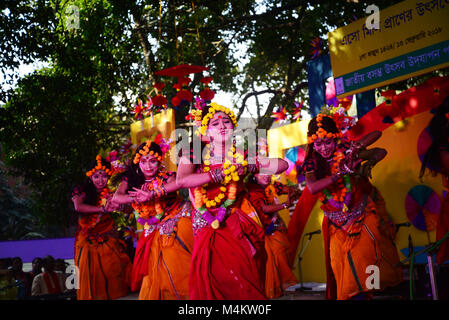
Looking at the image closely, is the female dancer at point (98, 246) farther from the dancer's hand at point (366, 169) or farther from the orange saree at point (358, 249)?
the dancer's hand at point (366, 169)

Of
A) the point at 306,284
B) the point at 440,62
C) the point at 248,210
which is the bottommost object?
the point at 306,284

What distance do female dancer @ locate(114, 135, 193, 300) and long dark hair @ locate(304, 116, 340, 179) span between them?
1456 mm

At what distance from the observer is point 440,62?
21.1 feet

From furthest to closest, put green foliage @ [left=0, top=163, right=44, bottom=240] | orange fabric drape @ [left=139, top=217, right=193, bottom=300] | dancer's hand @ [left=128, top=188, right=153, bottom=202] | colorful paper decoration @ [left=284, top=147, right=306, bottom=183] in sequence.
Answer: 1. green foliage @ [left=0, top=163, right=44, bottom=240]
2. colorful paper decoration @ [left=284, top=147, right=306, bottom=183]
3. orange fabric drape @ [left=139, top=217, right=193, bottom=300]
4. dancer's hand @ [left=128, top=188, right=153, bottom=202]

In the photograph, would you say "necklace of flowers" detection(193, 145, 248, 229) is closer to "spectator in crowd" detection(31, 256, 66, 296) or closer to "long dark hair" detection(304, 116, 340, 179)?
"long dark hair" detection(304, 116, 340, 179)

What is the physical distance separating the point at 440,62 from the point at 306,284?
4.32 metres

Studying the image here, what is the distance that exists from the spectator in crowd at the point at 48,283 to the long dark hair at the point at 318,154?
15.6ft

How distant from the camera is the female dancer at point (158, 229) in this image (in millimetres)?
5609

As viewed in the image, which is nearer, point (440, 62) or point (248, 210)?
point (248, 210)

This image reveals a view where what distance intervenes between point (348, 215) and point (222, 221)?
1.63 meters

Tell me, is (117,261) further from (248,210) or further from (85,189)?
(248,210)

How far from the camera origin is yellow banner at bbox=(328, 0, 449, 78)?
654 cm

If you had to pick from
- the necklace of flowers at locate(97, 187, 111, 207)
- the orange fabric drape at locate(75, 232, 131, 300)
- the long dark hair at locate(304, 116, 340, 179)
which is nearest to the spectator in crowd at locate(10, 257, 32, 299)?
the orange fabric drape at locate(75, 232, 131, 300)
